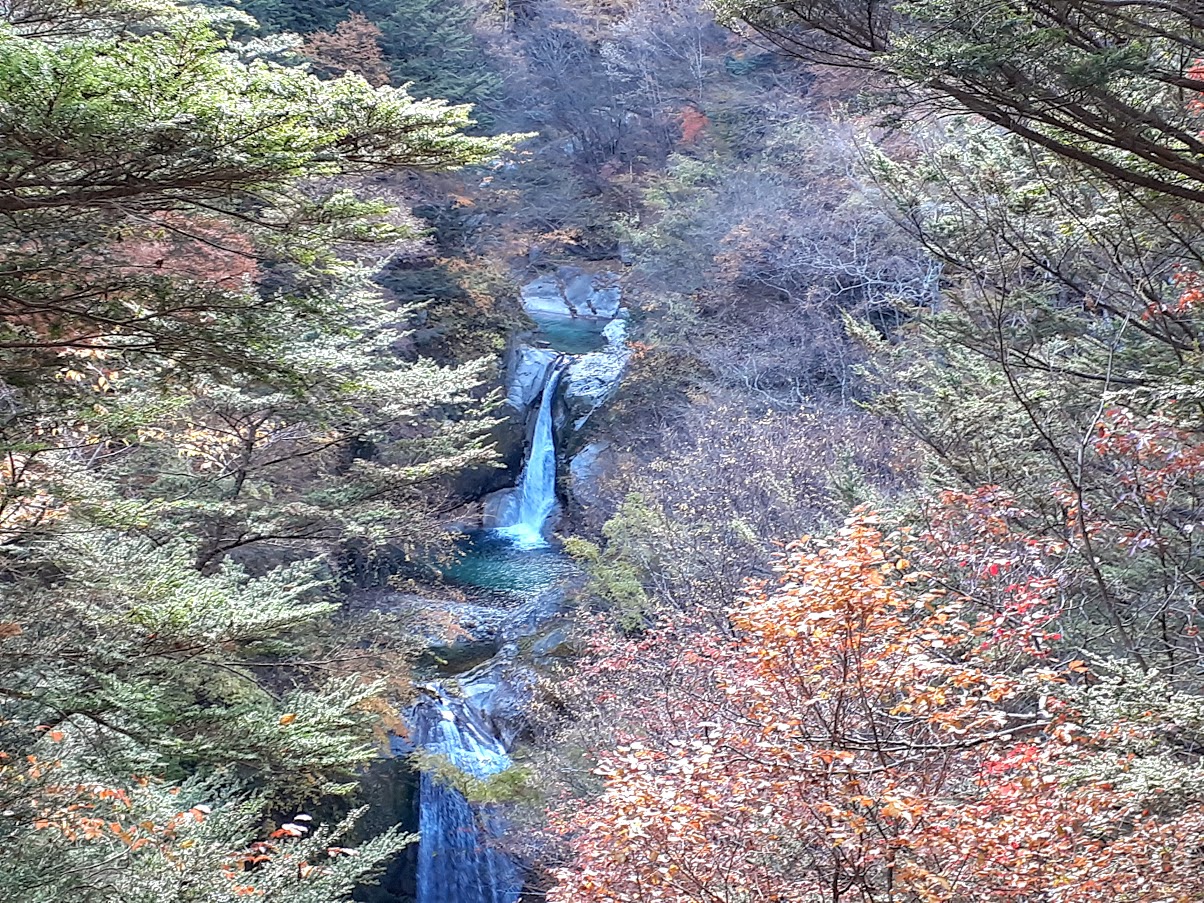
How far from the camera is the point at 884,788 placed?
12.3 feet

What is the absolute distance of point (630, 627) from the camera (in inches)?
411

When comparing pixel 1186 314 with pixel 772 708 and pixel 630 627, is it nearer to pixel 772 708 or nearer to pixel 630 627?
pixel 772 708

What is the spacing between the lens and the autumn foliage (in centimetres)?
364

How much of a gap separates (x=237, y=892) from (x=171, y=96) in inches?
162

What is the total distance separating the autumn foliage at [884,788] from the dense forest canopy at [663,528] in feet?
0.10

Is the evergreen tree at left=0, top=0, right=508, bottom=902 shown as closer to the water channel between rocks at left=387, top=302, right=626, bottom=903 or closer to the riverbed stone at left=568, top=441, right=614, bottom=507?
the water channel between rocks at left=387, top=302, right=626, bottom=903

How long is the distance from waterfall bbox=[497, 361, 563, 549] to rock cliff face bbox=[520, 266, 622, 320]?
4816mm

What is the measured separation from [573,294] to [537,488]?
767 cm

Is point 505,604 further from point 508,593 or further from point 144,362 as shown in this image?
point 144,362

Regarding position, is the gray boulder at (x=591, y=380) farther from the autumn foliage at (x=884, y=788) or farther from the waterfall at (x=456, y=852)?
the autumn foliage at (x=884, y=788)

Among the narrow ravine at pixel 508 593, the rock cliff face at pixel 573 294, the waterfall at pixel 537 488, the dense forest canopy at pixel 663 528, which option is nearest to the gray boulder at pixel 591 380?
the narrow ravine at pixel 508 593

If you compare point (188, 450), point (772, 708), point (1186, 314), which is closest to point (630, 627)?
point (188, 450)

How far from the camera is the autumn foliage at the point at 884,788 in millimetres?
3643

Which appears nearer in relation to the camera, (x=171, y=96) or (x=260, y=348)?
(x=171, y=96)
